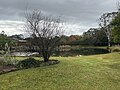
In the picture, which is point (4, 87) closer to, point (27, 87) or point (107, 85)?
point (27, 87)

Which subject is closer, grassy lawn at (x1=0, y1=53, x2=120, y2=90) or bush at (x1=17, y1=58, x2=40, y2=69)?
grassy lawn at (x1=0, y1=53, x2=120, y2=90)

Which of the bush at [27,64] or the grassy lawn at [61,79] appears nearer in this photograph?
the grassy lawn at [61,79]

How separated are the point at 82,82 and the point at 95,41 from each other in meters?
71.3

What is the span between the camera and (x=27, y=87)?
1396 cm

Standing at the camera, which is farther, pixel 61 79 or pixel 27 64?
pixel 27 64

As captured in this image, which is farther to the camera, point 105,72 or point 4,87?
point 105,72

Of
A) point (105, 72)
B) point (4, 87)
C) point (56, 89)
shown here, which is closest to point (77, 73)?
point (105, 72)

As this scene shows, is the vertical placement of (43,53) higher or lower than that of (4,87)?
higher

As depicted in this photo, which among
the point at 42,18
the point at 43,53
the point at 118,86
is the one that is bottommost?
the point at 118,86

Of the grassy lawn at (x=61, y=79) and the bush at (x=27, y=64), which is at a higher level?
the bush at (x=27, y=64)

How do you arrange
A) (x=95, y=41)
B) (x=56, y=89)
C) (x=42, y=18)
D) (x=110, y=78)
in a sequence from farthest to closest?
(x=95, y=41)
(x=42, y=18)
(x=110, y=78)
(x=56, y=89)

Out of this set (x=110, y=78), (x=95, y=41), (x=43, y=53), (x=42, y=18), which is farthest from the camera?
(x=95, y=41)

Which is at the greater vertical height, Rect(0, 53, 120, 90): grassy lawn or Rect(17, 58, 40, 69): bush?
Rect(17, 58, 40, 69): bush

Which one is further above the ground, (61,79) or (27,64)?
(27,64)
